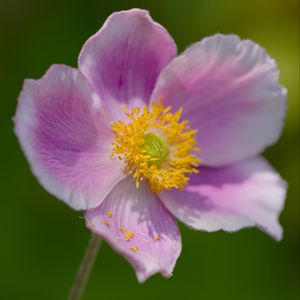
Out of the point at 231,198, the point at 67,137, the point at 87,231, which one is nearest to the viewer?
the point at 67,137

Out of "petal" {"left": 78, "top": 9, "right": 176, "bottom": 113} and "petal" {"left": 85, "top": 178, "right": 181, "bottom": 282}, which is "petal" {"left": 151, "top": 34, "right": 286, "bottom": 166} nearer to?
"petal" {"left": 78, "top": 9, "right": 176, "bottom": 113}

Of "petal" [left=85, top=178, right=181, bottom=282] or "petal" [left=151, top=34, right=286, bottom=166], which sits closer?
"petal" [left=85, top=178, right=181, bottom=282]

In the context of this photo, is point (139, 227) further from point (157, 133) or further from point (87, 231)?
point (87, 231)

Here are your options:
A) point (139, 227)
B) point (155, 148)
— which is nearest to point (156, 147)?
point (155, 148)

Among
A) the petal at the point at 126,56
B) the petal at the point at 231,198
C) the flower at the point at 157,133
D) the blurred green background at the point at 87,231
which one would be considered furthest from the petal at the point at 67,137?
the blurred green background at the point at 87,231

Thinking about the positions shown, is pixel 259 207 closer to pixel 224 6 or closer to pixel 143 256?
pixel 143 256

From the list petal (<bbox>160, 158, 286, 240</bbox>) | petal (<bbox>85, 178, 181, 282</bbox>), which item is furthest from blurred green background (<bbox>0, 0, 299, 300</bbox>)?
petal (<bbox>85, 178, 181, 282</bbox>)
